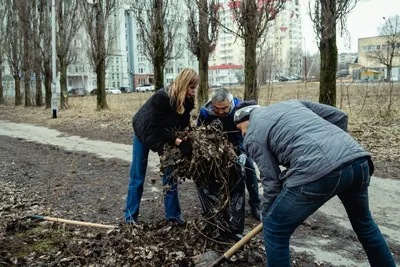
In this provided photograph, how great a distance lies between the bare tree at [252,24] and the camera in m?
9.20

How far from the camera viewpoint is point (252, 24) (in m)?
9.22

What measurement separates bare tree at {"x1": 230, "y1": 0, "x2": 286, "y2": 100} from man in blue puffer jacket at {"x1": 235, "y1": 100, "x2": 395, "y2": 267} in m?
7.04

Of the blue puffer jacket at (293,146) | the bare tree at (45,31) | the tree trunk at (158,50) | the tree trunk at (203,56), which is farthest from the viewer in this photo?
the bare tree at (45,31)

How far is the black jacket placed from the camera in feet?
12.1

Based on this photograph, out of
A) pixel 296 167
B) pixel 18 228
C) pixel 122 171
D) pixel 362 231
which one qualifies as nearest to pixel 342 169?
pixel 296 167

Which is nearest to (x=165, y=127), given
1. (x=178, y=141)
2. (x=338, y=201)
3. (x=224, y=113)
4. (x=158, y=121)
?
(x=158, y=121)

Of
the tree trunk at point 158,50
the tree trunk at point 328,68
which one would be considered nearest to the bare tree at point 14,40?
the tree trunk at point 158,50

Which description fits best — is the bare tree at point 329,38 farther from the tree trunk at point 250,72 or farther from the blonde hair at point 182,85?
the blonde hair at point 182,85

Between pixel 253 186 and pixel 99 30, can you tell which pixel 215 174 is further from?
pixel 99 30

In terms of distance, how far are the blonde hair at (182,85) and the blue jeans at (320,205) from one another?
1564 mm

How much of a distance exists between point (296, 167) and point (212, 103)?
5.63 ft

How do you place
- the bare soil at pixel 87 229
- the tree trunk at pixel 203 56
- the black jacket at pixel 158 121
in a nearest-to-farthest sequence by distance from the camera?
the bare soil at pixel 87 229
the black jacket at pixel 158 121
the tree trunk at pixel 203 56

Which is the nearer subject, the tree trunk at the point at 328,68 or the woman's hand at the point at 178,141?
the woman's hand at the point at 178,141

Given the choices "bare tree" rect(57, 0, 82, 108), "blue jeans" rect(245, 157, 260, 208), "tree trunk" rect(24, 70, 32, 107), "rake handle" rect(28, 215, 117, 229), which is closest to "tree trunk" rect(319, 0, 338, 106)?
"blue jeans" rect(245, 157, 260, 208)
